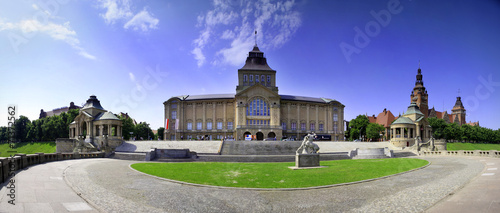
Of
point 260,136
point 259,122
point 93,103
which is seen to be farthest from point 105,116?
point 260,136

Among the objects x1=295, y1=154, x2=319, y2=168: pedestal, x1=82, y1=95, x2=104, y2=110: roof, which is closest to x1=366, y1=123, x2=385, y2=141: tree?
x1=295, y1=154, x2=319, y2=168: pedestal

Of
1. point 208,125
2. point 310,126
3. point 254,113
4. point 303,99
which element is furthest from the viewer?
point 303,99

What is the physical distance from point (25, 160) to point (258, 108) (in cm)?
6273

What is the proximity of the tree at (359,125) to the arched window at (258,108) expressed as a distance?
34.0 m

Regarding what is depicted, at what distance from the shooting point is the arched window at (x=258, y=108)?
268 feet

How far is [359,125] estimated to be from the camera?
315 feet

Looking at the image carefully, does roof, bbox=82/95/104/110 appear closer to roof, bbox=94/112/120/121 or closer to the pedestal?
roof, bbox=94/112/120/121

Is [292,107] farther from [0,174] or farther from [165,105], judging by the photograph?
[0,174]

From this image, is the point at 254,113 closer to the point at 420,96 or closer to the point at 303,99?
the point at 303,99

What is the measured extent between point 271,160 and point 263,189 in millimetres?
22172

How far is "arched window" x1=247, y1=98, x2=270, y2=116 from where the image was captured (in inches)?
3211

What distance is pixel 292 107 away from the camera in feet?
289

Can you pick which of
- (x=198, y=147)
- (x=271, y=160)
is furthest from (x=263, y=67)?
(x=271, y=160)

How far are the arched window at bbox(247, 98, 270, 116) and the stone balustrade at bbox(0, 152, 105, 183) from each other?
44189 millimetres
